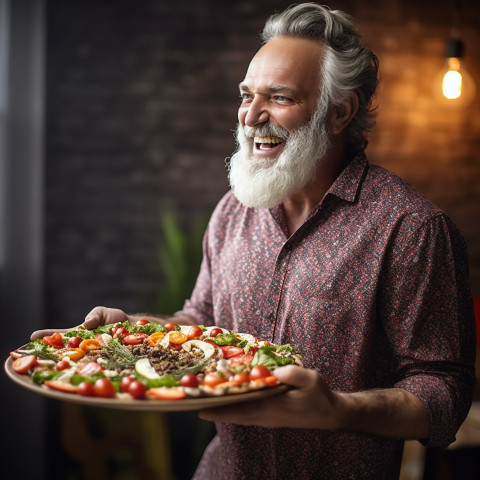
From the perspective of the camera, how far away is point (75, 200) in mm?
3617

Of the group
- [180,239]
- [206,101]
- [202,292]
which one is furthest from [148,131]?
[202,292]

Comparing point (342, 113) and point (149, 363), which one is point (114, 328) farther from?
point (342, 113)

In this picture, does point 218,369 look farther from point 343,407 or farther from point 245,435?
point 245,435

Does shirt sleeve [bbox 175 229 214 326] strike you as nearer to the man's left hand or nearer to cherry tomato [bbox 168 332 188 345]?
cherry tomato [bbox 168 332 188 345]

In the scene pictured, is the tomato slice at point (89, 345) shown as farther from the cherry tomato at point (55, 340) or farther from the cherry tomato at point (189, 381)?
the cherry tomato at point (189, 381)

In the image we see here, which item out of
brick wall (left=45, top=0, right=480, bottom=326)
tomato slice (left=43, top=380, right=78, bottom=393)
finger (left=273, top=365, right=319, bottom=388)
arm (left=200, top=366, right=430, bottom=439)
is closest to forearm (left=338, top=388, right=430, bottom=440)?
arm (left=200, top=366, right=430, bottom=439)

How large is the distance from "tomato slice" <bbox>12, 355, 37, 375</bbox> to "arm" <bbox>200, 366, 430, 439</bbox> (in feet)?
1.38

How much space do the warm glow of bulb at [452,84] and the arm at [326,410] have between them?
104 inches

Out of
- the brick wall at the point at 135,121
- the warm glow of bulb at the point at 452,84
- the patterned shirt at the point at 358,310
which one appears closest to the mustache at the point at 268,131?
the patterned shirt at the point at 358,310

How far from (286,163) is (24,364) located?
0.93 m

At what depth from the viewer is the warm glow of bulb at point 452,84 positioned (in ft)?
11.7

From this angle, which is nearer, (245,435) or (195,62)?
(245,435)

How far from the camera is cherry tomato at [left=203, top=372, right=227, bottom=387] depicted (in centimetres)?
129

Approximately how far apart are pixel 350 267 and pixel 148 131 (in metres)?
2.38
